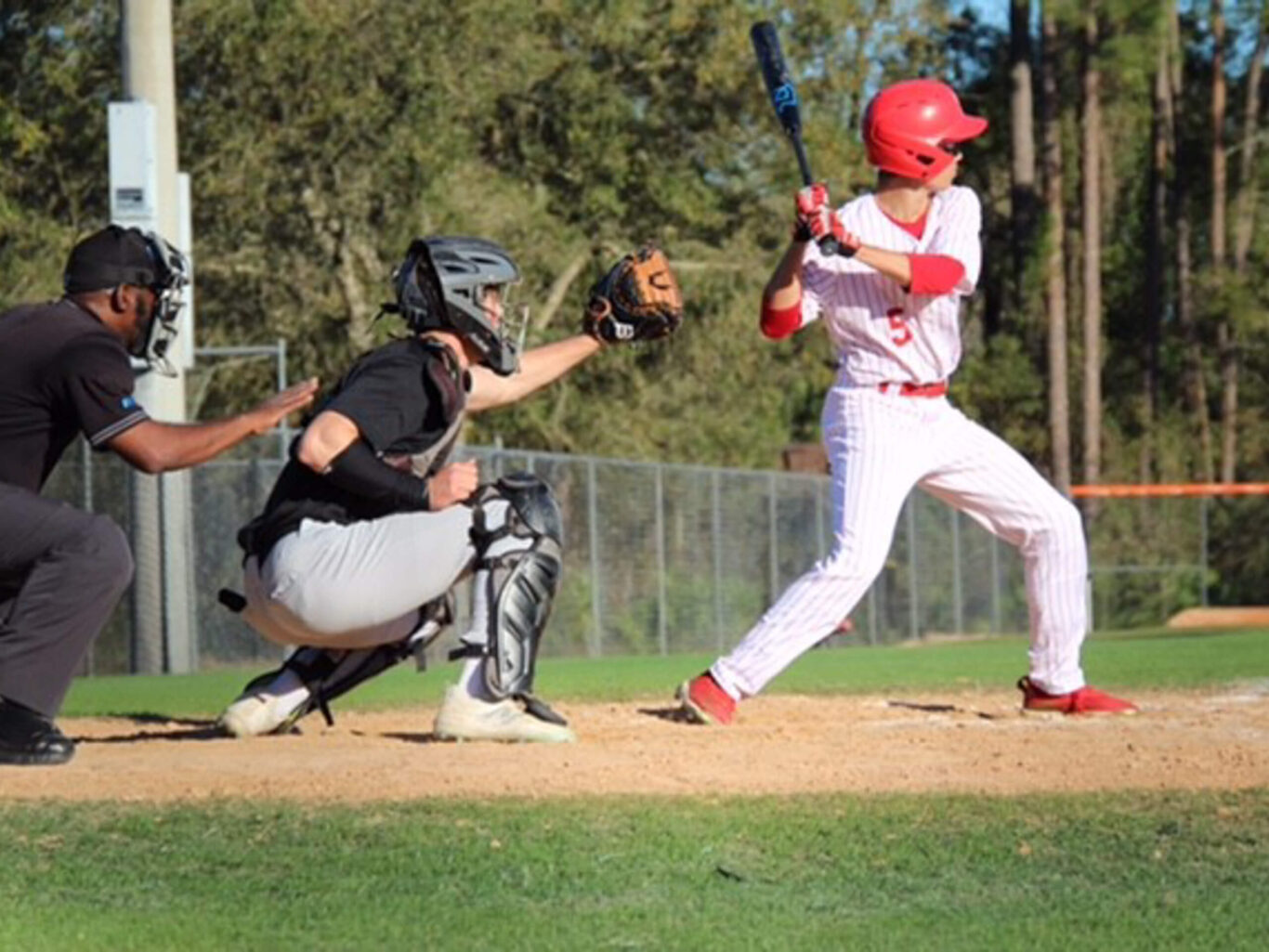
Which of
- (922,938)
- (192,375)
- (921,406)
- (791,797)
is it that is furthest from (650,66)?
(922,938)

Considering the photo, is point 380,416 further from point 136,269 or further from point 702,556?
point 702,556

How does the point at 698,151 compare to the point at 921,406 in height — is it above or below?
above

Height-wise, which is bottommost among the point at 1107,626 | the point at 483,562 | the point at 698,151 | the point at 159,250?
the point at 1107,626

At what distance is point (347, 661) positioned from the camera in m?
9.55

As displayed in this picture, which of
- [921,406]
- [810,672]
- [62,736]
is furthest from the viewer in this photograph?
[810,672]

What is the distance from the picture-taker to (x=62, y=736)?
8.76 metres

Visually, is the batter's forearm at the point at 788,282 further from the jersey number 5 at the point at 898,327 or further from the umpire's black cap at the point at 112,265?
the umpire's black cap at the point at 112,265

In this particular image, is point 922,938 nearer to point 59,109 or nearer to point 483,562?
point 483,562

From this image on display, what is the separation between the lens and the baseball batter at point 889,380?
9633 millimetres

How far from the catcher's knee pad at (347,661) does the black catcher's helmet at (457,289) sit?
92cm

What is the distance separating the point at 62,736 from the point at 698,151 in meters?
26.8

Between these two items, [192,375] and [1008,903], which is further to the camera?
[192,375]

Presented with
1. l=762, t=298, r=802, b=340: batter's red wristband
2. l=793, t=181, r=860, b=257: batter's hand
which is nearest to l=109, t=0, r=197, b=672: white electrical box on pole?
l=762, t=298, r=802, b=340: batter's red wristband

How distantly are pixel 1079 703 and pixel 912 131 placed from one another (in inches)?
91.0
